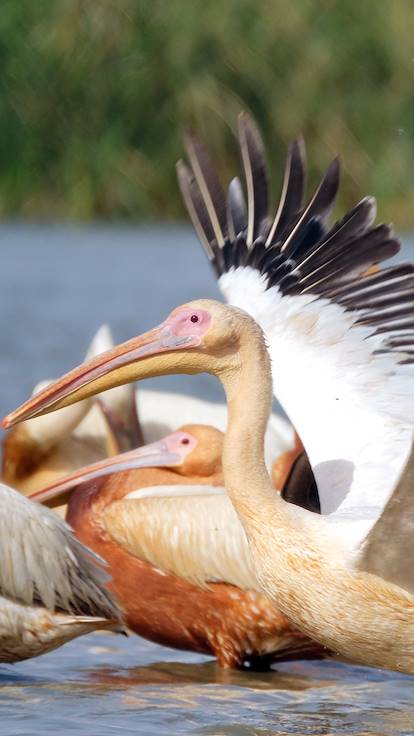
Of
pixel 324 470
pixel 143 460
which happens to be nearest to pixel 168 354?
pixel 324 470

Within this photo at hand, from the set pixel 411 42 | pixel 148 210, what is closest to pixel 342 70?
pixel 411 42

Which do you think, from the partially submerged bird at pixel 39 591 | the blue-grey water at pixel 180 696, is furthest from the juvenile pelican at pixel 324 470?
the partially submerged bird at pixel 39 591

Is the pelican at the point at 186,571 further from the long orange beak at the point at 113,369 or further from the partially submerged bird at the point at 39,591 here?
the long orange beak at the point at 113,369

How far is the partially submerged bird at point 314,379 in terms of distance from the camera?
4539 mm

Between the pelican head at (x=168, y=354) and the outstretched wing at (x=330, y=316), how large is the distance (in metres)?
0.53

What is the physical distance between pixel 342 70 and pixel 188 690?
49.6 ft

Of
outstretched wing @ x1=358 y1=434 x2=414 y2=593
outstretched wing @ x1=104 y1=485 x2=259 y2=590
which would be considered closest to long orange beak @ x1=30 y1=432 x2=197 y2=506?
outstretched wing @ x1=104 y1=485 x2=259 y2=590

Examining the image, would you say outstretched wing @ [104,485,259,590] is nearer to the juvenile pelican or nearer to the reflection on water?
the reflection on water

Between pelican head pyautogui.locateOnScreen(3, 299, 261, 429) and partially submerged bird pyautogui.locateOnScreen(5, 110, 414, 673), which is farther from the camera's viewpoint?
pelican head pyautogui.locateOnScreen(3, 299, 261, 429)

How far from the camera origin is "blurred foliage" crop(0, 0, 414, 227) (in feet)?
63.6

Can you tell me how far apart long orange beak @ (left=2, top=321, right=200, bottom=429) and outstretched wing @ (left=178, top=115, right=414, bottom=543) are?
63cm

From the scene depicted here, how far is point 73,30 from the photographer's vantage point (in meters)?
19.5

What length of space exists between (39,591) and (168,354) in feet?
3.08

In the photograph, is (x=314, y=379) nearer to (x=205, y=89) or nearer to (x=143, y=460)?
(x=143, y=460)
